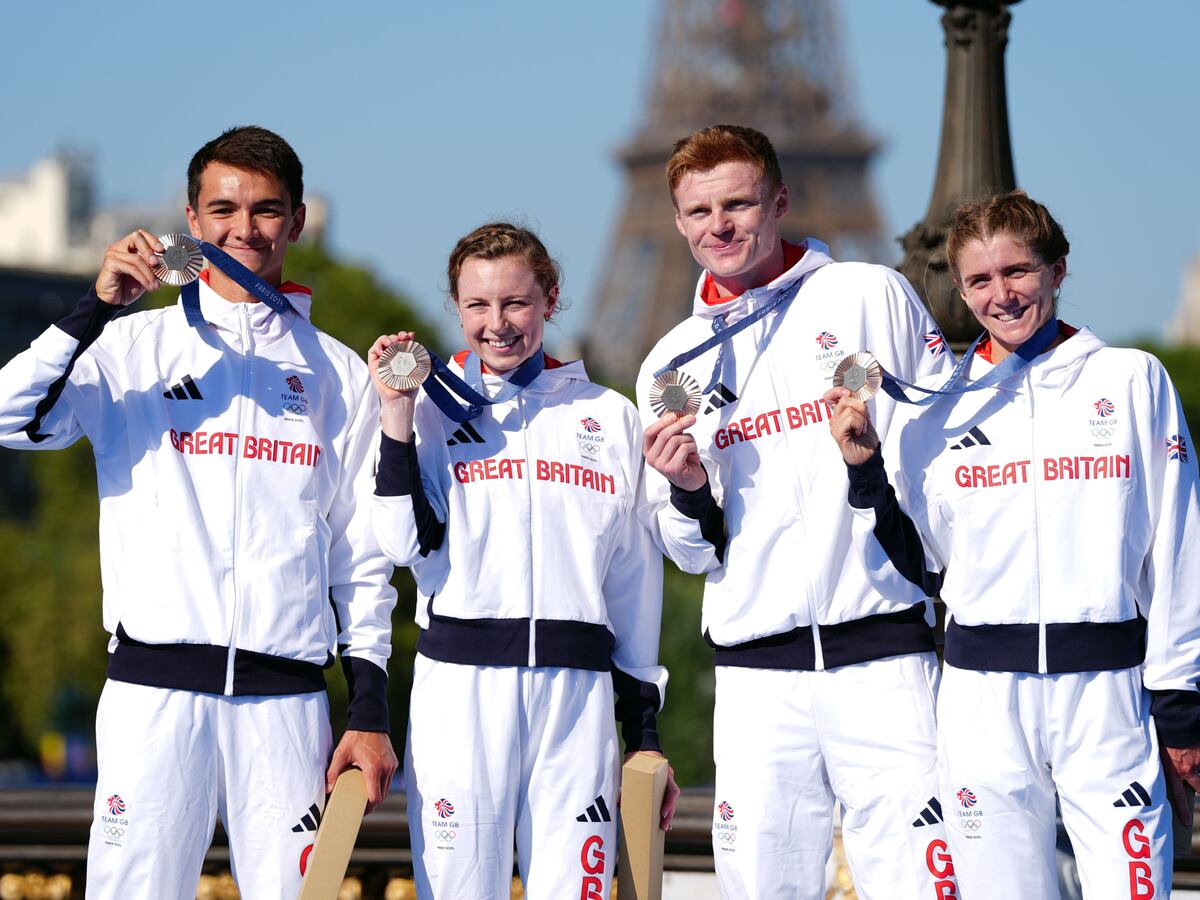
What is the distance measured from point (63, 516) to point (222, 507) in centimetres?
4490

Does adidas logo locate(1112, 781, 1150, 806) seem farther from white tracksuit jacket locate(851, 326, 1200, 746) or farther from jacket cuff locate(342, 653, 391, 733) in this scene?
jacket cuff locate(342, 653, 391, 733)

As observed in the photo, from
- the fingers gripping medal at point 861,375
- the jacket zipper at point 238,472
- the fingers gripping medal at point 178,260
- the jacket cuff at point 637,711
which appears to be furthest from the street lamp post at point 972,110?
the fingers gripping medal at point 178,260

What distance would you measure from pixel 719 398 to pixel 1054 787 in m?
1.65

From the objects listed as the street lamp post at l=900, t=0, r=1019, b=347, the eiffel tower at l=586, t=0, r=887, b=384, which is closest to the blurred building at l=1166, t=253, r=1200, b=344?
the eiffel tower at l=586, t=0, r=887, b=384

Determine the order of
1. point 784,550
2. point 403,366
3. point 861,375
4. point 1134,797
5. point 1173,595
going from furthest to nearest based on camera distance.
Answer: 1. point 784,550
2. point 403,366
3. point 861,375
4. point 1173,595
5. point 1134,797

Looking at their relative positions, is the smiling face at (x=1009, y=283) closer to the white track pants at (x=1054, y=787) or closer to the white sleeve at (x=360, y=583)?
the white track pants at (x=1054, y=787)

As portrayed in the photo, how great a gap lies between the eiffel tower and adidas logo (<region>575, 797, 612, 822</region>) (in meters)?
63.7

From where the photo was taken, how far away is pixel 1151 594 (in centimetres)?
542

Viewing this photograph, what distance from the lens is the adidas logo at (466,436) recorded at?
595 centimetres

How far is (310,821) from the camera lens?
559 cm

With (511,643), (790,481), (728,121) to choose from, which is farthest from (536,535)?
(728,121)

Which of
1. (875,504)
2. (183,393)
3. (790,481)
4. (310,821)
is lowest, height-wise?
(310,821)

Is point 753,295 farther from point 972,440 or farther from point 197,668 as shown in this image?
point 197,668

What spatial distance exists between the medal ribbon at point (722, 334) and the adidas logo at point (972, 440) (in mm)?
799
